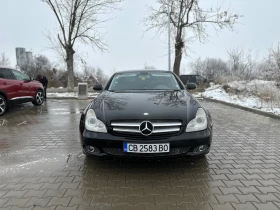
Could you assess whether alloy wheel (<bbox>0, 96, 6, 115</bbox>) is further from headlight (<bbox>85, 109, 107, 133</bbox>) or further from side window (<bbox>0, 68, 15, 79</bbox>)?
headlight (<bbox>85, 109, 107, 133</bbox>)

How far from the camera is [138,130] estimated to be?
3.39 metres

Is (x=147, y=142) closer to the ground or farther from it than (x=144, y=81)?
closer to the ground

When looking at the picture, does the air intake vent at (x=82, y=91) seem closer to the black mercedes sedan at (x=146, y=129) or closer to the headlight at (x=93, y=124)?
the black mercedes sedan at (x=146, y=129)

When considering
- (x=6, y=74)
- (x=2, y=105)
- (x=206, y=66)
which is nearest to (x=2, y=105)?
(x=2, y=105)

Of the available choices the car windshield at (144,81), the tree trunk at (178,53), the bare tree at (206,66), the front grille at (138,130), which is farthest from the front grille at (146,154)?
the bare tree at (206,66)

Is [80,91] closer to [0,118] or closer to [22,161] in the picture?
[0,118]

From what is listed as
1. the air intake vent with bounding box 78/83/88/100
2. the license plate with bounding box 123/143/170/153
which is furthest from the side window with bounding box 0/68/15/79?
the license plate with bounding box 123/143/170/153

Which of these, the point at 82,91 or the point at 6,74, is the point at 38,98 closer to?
the point at 6,74

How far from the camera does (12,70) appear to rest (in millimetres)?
9484

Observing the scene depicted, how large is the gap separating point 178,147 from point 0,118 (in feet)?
22.9

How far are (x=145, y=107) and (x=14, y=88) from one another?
7214 millimetres

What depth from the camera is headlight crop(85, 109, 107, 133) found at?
3488 millimetres

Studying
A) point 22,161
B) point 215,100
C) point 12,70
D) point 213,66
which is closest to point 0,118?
point 12,70

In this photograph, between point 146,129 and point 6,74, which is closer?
point 146,129
